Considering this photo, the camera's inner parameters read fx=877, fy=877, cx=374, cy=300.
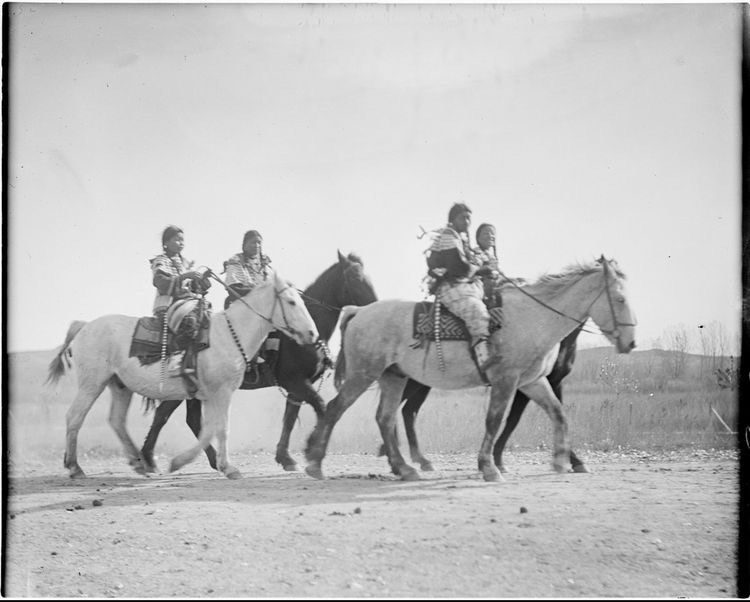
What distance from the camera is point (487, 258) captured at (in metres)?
7.44

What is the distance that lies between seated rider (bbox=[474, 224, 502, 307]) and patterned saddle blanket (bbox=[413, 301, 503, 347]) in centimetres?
28

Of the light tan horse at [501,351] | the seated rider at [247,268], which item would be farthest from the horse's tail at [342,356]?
the seated rider at [247,268]

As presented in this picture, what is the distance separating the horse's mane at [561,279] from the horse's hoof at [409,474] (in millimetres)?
1768

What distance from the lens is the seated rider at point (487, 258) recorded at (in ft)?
24.2

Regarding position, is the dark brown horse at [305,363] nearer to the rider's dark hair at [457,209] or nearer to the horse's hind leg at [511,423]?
the rider's dark hair at [457,209]

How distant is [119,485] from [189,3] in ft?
13.0

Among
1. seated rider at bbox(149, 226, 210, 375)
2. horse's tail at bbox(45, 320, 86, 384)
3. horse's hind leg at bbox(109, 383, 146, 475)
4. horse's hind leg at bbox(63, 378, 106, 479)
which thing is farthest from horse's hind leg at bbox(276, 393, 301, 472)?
horse's tail at bbox(45, 320, 86, 384)

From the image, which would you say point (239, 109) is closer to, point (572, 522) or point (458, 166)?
point (458, 166)

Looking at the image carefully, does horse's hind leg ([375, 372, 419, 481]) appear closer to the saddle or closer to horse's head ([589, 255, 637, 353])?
the saddle

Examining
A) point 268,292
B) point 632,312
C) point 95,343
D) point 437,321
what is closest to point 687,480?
point 632,312

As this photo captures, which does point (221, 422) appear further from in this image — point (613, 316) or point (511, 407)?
point (613, 316)

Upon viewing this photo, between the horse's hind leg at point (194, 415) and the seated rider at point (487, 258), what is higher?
the seated rider at point (487, 258)

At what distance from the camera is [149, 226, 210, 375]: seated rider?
25.0 ft

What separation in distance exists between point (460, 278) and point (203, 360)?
2.32 m
